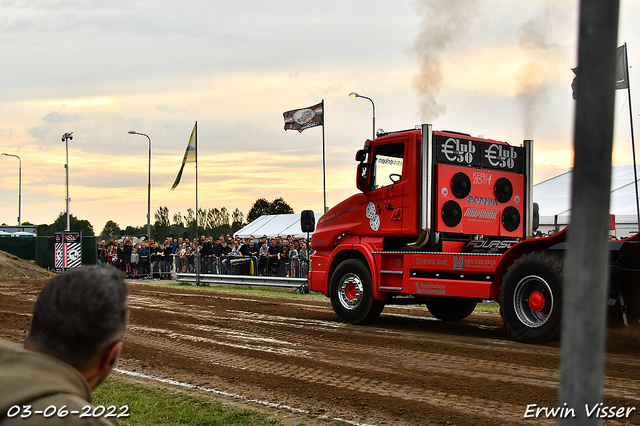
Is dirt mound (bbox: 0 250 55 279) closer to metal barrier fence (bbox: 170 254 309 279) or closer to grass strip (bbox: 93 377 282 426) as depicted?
metal barrier fence (bbox: 170 254 309 279)

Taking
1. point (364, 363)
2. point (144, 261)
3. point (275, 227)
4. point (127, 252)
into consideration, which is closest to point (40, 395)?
point (364, 363)

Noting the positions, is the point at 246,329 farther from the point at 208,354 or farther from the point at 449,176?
the point at 449,176

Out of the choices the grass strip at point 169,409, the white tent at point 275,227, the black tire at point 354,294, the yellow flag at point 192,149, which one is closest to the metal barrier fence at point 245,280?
the yellow flag at point 192,149

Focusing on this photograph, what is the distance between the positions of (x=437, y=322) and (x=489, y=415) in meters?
7.29

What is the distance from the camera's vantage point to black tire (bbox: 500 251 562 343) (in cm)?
918

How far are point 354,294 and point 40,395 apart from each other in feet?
36.1

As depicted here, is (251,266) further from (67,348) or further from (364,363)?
(67,348)

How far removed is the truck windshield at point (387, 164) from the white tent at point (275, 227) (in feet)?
84.6

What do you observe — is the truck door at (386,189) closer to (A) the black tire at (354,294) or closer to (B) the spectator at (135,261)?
(A) the black tire at (354,294)

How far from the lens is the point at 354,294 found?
1245cm

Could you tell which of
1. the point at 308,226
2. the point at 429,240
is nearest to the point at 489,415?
the point at 429,240

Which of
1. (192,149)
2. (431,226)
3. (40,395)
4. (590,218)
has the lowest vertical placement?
(40,395)

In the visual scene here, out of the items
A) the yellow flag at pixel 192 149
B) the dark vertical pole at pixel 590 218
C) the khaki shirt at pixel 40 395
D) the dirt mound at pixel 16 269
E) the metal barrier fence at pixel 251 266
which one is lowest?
the dirt mound at pixel 16 269

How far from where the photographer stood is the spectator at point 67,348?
158 cm
